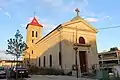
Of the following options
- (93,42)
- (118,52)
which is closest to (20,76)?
(93,42)

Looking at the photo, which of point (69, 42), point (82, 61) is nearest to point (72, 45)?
point (69, 42)

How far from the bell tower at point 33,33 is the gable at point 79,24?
1989 centimetres

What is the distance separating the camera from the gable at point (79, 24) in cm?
3577

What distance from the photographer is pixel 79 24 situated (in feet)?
122

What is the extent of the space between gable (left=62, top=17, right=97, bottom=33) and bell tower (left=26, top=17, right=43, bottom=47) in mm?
19894

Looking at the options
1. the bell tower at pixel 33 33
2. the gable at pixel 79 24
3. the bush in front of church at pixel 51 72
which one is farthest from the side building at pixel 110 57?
the bush in front of church at pixel 51 72

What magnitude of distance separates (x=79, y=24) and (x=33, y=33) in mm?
21334

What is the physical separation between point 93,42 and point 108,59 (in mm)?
56415

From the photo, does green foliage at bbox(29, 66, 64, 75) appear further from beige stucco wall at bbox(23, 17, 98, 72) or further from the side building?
the side building

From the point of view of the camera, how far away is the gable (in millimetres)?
35766

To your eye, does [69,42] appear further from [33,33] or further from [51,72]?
[33,33]

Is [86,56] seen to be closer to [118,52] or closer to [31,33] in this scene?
[31,33]

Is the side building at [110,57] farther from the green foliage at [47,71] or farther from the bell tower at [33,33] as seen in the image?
the green foliage at [47,71]

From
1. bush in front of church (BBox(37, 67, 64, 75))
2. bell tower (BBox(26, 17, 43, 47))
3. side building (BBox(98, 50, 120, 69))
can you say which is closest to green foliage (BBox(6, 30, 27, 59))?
bush in front of church (BBox(37, 67, 64, 75))
